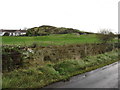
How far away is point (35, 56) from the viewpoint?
12.0 metres

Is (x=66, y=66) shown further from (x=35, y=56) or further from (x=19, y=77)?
(x=19, y=77)

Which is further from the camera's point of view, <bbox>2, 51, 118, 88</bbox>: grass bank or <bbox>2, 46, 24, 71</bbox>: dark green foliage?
<bbox>2, 46, 24, 71</bbox>: dark green foliage

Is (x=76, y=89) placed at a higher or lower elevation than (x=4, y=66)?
lower

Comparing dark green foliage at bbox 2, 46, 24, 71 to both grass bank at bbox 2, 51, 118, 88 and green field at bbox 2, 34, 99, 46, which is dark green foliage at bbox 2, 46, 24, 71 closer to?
grass bank at bbox 2, 51, 118, 88

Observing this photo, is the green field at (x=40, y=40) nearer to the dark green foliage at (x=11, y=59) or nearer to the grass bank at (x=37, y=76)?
the dark green foliage at (x=11, y=59)

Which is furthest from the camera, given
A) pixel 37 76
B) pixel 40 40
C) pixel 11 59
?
pixel 40 40

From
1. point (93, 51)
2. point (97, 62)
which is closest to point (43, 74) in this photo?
point (97, 62)

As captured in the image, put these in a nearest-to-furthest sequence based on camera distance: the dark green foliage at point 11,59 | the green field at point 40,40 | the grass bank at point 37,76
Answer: the grass bank at point 37,76
the dark green foliage at point 11,59
the green field at point 40,40

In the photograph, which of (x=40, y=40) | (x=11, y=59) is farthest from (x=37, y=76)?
(x=40, y=40)

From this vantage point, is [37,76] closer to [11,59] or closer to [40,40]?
[11,59]

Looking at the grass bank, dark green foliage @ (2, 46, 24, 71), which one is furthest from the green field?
the grass bank

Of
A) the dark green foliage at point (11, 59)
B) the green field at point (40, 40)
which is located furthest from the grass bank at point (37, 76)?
the green field at point (40, 40)

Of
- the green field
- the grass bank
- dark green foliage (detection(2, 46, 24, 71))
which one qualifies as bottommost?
the grass bank

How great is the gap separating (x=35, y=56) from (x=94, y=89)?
628 centimetres
